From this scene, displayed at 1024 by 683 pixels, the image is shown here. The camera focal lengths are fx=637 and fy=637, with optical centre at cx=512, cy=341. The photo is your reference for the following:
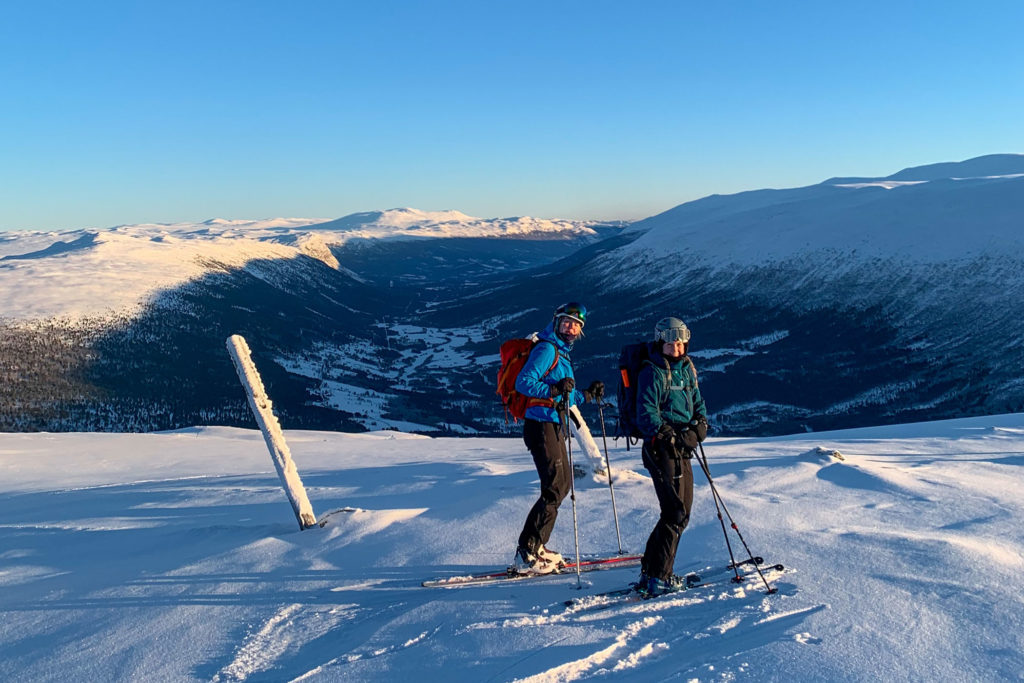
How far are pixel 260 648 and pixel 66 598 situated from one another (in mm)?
3109

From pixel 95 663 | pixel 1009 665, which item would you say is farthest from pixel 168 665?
pixel 1009 665

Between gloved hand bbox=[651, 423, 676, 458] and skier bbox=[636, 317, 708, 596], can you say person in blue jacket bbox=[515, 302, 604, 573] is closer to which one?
skier bbox=[636, 317, 708, 596]

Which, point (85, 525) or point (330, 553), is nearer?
point (330, 553)

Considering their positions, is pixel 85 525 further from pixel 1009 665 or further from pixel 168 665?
pixel 1009 665

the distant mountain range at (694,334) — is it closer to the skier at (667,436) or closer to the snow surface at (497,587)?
the snow surface at (497,587)

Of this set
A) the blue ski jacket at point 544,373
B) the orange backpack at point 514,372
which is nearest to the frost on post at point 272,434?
Answer: the orange backpack at point 514,372

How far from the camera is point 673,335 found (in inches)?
242

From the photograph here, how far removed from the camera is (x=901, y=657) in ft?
16.2

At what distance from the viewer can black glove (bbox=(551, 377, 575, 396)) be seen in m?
6.66

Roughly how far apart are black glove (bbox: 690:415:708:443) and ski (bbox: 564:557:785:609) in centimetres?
143

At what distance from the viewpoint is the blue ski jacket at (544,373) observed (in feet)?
22.3

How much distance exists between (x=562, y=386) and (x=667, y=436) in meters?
1.22

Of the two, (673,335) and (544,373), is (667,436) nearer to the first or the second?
(673,335)

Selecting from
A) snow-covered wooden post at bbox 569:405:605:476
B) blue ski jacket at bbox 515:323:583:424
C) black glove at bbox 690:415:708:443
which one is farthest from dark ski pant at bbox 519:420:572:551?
snow-covered wooden post at bbox 569:405:605:476
